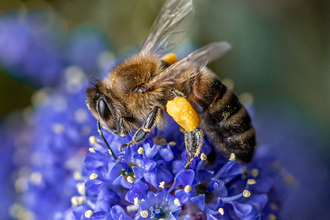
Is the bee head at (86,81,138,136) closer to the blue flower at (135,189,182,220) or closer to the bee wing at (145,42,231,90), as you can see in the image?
the bee wing at (145,42,231,90)

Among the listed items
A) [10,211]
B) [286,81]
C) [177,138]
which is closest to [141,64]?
[177,138]

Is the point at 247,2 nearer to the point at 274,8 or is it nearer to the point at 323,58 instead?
the point at 274,8

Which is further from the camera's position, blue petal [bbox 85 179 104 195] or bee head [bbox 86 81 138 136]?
blue petal [bbox 85 179 104 195]

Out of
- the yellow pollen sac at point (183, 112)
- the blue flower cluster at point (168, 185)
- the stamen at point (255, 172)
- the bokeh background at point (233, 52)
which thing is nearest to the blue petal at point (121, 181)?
the blue flower cluster at point (168, 185)

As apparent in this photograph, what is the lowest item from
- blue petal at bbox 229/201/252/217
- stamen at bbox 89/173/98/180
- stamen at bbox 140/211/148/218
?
blue petal at bbox 229/201/252/217

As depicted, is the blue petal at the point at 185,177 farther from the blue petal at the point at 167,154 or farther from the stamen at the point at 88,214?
the stamen at the point at 88,214

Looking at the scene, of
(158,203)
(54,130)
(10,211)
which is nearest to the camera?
(158,203)

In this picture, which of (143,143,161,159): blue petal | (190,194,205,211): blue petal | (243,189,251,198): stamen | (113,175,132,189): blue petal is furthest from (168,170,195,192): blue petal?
(243,189,251,198): stamen
